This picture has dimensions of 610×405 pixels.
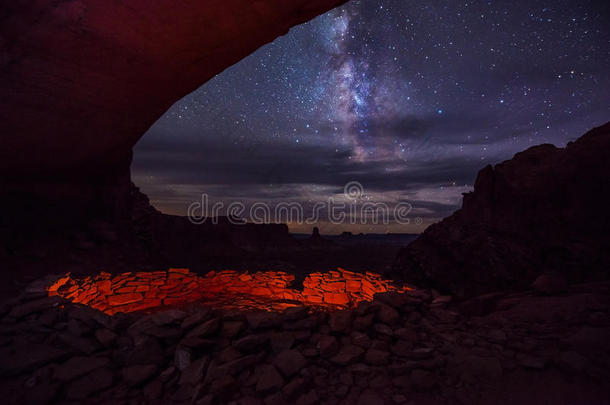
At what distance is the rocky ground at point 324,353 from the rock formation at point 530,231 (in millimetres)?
3328

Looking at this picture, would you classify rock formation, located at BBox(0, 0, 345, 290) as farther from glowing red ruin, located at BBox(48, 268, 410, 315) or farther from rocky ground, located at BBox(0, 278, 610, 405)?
rocky ground, located at BBox(0, 278, 610, 405)

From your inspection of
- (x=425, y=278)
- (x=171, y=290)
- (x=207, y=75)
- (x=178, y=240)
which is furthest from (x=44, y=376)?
(x=178, y=240)

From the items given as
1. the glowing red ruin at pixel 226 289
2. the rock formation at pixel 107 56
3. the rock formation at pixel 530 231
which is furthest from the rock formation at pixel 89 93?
the rock formation at pixel 530 231

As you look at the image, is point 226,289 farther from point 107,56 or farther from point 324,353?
point 107,56

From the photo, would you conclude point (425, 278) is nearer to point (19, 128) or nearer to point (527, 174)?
point (527, 174)

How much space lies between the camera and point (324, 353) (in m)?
3.27

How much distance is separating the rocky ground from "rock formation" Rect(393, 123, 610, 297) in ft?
10.9

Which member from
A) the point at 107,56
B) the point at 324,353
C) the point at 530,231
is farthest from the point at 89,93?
the point at 530,231

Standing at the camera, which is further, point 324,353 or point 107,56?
point 107,56

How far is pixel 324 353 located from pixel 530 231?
878cm

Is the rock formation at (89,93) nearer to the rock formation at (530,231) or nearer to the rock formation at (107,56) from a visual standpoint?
the rock formation at (107,56)

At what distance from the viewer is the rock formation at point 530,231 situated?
7.01 meters

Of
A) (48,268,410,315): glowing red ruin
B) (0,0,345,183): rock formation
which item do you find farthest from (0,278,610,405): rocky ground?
(0,0,345,183): rock formation

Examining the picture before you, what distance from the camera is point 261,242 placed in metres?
35.9
